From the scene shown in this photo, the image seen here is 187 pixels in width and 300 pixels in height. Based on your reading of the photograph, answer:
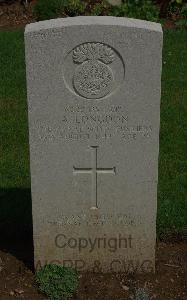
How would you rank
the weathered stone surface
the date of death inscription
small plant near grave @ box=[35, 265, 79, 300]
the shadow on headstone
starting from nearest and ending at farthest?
1. the weathered stone surface
2. the date of death inscription
3. small plant near grave @ box=[35, 265, 79, 300]
4. the shadow on headstone

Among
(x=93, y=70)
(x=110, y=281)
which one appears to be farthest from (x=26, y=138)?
(x=93, y=70)

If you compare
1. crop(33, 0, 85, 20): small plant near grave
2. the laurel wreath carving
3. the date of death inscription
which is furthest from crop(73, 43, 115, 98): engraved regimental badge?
crop(33, 0, 85, 20): small plant near grave

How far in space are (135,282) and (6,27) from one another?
8374 millimetres

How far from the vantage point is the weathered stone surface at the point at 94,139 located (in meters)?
4.33

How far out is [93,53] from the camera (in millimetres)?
4367

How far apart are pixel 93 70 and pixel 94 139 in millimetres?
537

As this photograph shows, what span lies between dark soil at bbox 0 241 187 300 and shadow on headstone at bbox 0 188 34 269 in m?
0.05

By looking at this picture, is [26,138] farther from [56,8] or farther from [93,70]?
[56,8]

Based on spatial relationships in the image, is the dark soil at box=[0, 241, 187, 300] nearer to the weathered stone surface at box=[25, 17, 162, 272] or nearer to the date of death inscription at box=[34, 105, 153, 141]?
the weathered stone surface at box=[25, 17, 162, 272]

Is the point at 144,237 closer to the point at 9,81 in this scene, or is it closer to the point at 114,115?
the point at 114,115

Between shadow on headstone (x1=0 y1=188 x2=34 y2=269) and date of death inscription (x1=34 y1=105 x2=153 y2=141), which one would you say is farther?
shadow on headstone (x1=0 y1=188 x2=34 y2=269)

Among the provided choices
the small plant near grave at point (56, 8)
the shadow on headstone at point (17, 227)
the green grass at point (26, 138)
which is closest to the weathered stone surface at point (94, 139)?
the shadow on headstone at point (17, 227)

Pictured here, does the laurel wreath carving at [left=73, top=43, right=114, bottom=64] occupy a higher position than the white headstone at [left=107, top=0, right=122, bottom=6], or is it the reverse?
the laurel wreath carving at [left=73, top=43, right=114, bottom=64]

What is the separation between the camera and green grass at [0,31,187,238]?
6.03m
